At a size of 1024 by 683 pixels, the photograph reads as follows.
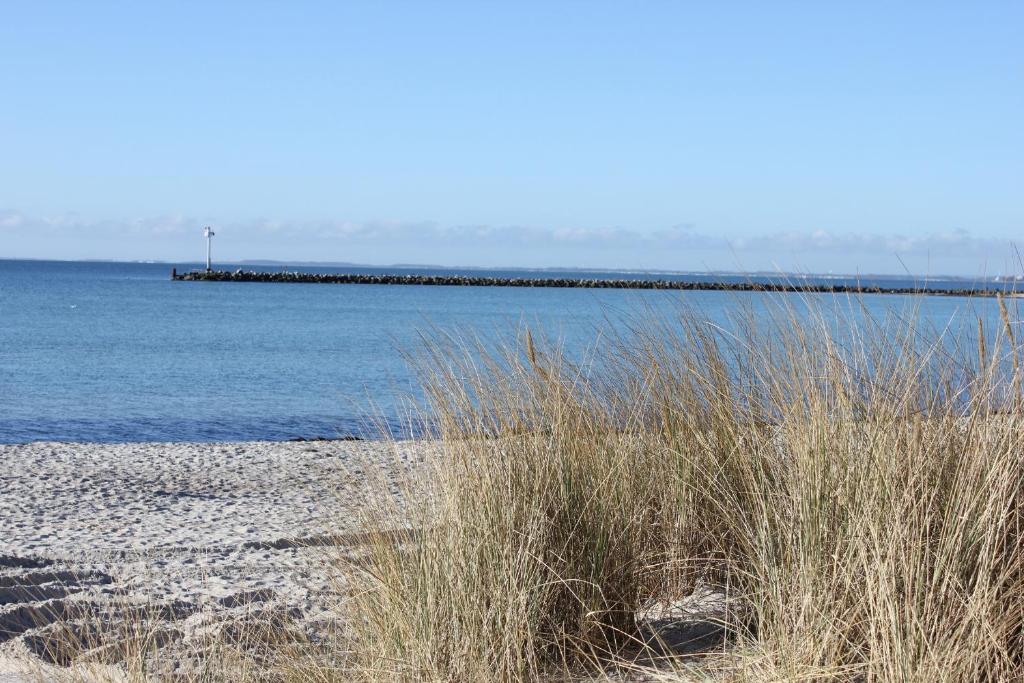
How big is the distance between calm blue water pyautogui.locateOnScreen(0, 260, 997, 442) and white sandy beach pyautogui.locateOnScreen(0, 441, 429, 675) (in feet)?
2.47

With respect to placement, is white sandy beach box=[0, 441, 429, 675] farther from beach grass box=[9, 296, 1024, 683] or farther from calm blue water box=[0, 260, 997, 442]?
calm blue water box=[0, 260, 997, 442]

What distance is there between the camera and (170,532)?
6.00m

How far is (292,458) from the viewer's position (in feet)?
30.6

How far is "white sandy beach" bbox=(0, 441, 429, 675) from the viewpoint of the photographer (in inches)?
158

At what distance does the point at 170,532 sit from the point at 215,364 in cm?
1657

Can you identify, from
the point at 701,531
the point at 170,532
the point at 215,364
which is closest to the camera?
the point at 701,531

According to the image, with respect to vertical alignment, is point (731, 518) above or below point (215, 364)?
above

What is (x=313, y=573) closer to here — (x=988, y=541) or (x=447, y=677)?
(x=447, y=677)

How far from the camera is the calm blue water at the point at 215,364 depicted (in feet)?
41.3

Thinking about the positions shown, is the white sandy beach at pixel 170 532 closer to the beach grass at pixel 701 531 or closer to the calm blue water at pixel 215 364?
the beach grass at pixel 701 531

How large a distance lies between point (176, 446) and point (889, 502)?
8880mm

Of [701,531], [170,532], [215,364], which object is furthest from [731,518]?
[215,364]

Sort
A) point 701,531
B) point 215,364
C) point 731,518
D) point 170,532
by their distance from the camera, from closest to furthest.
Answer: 1. point 731,518
2. point 701,531
3. point 170,532
4. point 215,364

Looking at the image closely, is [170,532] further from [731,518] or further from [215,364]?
[215,364]
